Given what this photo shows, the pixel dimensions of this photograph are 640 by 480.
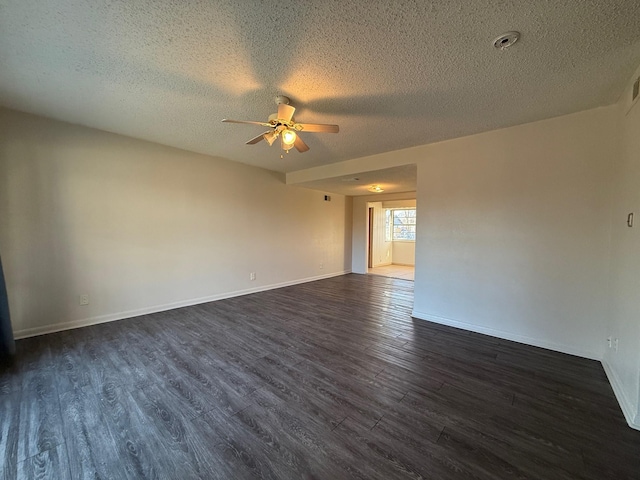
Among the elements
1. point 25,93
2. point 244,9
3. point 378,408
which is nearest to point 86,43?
point 244,9

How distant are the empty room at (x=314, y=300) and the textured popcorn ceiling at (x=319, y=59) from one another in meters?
0.02

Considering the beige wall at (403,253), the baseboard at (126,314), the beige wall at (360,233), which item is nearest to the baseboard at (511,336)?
the baseboard at (126,314)

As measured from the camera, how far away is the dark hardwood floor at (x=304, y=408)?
4.45ft

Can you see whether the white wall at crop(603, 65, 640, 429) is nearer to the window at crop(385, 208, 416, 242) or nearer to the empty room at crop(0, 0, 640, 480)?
the empty room at crop(0, 0, 640, 480)

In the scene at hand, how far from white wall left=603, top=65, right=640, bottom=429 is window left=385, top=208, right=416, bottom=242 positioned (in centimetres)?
710

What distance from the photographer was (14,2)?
1.39 metres

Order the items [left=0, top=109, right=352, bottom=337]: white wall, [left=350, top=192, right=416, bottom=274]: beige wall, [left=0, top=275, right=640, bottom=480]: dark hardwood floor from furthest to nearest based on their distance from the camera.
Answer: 1. [left=350, top=192, right=416, bottom=274]: beige wall
2. [left=0, top=109, right=352, bottom=337]: white wall
3. [left=0, top=275, right=640, bottom=480]: dark hardwood floor

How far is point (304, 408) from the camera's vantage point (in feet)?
5.87

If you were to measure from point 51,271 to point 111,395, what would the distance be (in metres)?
2.16

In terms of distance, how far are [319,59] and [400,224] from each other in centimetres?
849

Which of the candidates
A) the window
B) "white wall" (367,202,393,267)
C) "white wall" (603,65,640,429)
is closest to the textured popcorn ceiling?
"white wall" (603,65,640,429)

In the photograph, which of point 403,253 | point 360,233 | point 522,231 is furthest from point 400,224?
point 522,231

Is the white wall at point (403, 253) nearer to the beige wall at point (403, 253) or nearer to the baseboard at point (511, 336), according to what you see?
the beige wall at point (403, 253)

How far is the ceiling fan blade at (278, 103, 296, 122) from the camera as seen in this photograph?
213cm
